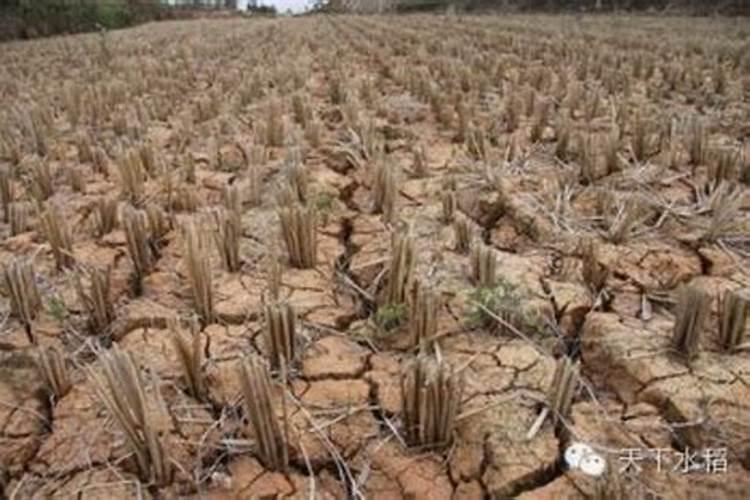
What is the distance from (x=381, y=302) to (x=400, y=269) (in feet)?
0.53

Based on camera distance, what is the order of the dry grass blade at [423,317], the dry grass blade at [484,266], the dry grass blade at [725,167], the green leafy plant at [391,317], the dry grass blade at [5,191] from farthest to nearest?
1. the dry grass blade at [5,191]
2. the dry grass blade at [725,167]
3. the dry grass blade at [484,266]
4. the green leafy plant at [391,317]
5. the dry grass blade at [423,317]

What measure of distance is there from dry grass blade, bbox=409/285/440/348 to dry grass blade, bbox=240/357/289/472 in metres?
0.57

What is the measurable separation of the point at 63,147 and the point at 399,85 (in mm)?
2945

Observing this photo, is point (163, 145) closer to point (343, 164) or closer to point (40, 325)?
point (343, 164)

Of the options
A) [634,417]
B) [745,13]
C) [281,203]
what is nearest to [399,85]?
[281,203]

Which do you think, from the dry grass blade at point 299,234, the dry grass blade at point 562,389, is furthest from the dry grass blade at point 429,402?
the dry grass blade at point 299,234

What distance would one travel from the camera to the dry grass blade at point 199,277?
7.79ft

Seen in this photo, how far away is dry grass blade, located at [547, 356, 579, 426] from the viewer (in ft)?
6.05

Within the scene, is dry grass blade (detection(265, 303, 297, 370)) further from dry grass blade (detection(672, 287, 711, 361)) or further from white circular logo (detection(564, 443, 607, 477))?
dry grass blade (detection(672, 287, 711, 361))

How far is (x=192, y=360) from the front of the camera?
1.99m

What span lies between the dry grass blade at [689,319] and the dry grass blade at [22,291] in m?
2.04

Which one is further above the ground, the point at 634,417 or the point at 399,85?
the point at 399,85

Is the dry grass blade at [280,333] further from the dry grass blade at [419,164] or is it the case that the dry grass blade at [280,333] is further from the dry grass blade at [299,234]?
the dry grass blade at [419,164]

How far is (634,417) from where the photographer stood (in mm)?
1922
